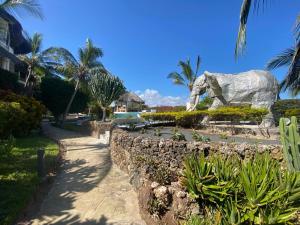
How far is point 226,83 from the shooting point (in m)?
18.2

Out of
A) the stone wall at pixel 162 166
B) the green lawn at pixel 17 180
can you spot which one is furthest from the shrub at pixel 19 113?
the stone wall at pixel 162 166

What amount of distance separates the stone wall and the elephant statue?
29.3ft

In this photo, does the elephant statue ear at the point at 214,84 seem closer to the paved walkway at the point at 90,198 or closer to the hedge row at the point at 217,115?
the hedge row at the point at 217,115

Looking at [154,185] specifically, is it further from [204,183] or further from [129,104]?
[129,104]

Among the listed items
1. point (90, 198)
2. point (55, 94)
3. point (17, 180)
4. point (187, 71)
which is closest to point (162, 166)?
point (90, 198)

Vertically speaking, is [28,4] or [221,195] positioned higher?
[28,4]

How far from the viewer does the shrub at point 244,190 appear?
506 cm

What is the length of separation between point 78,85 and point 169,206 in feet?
84.2

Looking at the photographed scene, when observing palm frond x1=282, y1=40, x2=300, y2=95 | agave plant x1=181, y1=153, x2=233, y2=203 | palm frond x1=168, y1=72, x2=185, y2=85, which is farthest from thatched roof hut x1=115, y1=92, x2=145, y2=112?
agave plant x1=181, y1=153, x2=233, y2=203

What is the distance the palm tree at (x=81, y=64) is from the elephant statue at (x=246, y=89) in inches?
589

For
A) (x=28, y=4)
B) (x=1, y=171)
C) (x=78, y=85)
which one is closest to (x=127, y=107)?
(x=78, y=85)

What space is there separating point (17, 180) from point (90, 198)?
7.61ft

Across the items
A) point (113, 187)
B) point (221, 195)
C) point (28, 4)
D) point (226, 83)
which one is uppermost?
point (28, 4)

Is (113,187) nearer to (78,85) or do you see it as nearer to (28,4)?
(28,4)
